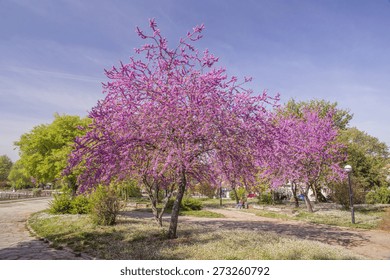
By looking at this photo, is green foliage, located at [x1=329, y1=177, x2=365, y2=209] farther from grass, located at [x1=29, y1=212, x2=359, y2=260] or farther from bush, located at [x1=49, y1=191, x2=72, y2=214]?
bush, located at [x1=49, y1=191, x2=72, y2=214]

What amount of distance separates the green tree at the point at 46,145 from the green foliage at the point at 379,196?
30386 millimetres

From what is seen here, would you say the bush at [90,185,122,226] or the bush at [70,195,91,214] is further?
A: the bush at [70,195,91,214]

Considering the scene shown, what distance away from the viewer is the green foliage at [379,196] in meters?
28.1

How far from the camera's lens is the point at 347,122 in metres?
38.8

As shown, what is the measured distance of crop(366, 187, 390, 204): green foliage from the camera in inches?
1107

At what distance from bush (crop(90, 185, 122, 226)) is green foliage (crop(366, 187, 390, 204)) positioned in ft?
92.7

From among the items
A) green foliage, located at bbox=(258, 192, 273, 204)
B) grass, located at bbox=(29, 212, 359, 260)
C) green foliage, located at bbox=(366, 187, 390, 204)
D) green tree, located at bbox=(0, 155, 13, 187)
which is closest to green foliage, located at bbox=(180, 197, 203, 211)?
green foliage, located at bbox=(258, 192, 273, 204)

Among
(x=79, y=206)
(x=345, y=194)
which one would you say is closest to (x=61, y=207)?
(x=79, y=206)

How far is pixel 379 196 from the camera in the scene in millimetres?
28641

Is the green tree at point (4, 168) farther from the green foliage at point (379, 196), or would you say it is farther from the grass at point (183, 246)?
the green foliage at point (379, 196)

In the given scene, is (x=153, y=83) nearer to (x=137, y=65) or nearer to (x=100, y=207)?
(x=137, y=65)

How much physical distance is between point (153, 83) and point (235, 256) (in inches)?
226

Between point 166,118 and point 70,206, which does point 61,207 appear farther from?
point 166,118

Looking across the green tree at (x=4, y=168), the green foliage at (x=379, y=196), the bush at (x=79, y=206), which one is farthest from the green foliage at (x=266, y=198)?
the green tree at (x=4, y=168)
